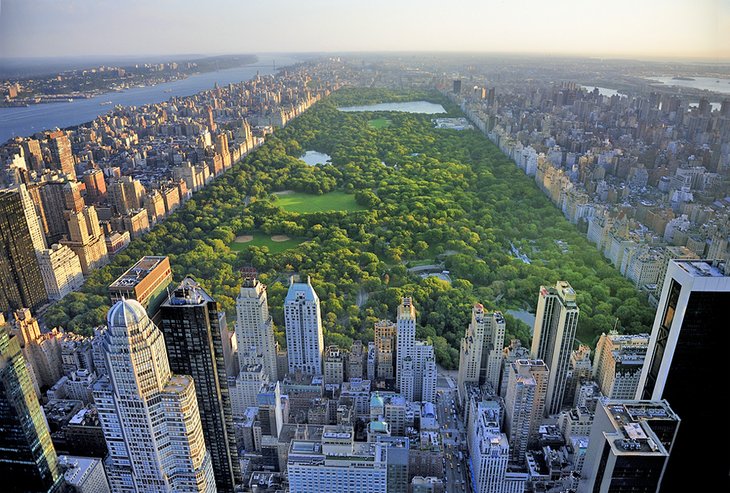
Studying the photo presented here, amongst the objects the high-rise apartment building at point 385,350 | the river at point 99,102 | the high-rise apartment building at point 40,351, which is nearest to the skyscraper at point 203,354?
the high-rise apartment building at point 385,350

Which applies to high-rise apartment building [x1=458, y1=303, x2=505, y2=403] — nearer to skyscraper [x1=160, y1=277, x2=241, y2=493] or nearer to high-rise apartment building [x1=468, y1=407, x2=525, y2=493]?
high-rise apartment building [x1=468, y1=407, x2=525, y2=493]

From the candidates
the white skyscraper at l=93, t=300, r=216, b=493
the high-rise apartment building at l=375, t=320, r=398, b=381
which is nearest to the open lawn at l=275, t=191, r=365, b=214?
the high-rise apartment building at l=375, t=320, r=398, b=381

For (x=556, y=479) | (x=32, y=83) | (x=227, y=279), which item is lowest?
(x=556, y=479)

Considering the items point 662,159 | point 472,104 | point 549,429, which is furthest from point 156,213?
point 472,104

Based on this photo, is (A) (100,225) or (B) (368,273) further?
(A) (100,225)

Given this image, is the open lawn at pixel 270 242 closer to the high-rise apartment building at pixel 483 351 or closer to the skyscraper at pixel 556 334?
the high-rise apartment building at pixel 483 351

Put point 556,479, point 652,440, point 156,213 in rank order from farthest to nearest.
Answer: point 156,213 < point 556,479 < point 652,440

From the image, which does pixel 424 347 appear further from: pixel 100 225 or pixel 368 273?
pixel 100 225
